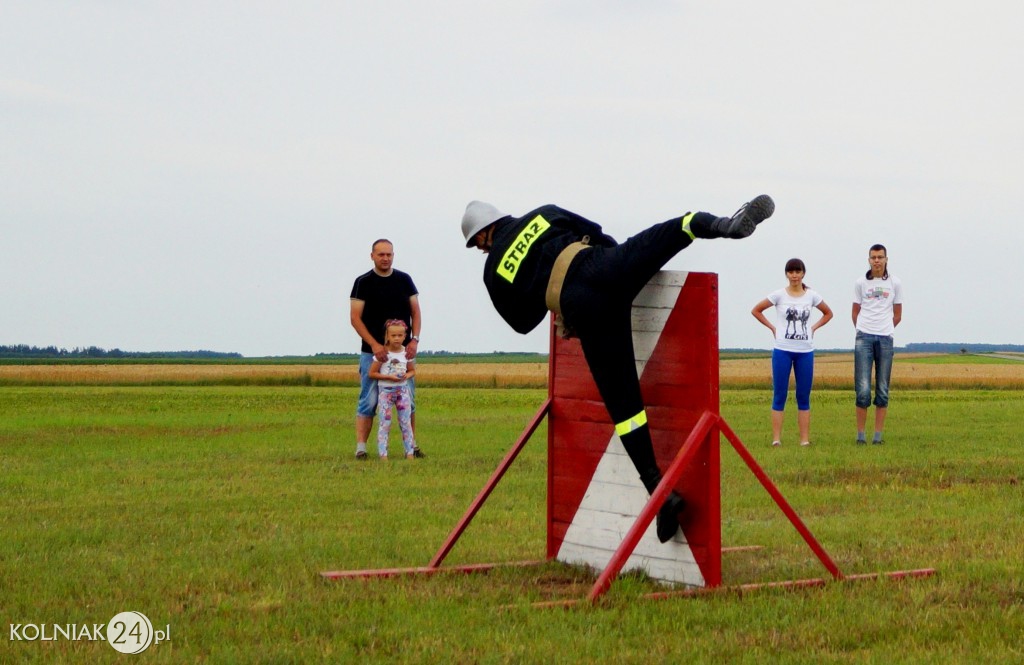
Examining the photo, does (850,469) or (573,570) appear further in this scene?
(850,469)

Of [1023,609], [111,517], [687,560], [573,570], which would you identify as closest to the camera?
[1023,609]

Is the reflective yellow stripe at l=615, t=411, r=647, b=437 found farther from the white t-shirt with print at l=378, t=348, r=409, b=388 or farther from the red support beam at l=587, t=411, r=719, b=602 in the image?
the white t-shirt with print at l=378, t=348, r=409, b=388

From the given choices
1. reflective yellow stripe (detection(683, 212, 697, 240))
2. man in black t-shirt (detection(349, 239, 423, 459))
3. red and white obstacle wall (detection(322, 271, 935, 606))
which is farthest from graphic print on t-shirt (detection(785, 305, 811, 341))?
reflective yellow stripe (detection(683, 212, 697, 240))

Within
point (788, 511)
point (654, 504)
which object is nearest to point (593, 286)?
point (654, 504)

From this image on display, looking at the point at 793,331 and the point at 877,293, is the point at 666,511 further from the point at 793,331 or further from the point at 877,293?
the point at 877,293

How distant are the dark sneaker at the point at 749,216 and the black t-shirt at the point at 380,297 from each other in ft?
25.9

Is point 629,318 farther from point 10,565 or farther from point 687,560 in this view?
point 10,565

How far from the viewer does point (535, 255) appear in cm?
603

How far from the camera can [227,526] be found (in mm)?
8055

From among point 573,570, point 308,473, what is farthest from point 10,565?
point 308,473

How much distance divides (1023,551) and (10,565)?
5.48 meters

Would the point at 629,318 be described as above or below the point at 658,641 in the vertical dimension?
above

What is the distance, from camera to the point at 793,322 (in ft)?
44.9

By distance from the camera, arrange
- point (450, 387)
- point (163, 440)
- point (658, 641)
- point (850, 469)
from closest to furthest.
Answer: point (658, 641)
point (850, 469)
point (163, 440)
point (450, 387)
